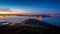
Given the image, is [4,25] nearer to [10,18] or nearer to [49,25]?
[10,18]

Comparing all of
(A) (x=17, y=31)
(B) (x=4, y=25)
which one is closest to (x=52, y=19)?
(A) (x=17, y=31)

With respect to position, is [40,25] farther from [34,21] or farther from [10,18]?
[10,18]

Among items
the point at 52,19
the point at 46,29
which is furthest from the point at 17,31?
the point at 52,19

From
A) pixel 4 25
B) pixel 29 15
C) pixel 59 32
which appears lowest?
pixel 59 32

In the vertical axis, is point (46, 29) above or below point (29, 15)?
below

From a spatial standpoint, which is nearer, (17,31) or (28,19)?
(17,31)

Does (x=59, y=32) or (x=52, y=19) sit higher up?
(x=52, y=19)
